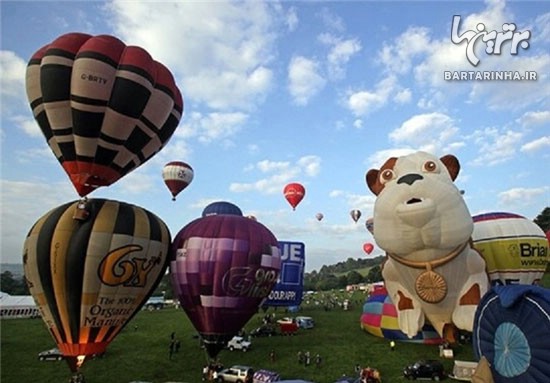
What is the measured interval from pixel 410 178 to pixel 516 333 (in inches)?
210

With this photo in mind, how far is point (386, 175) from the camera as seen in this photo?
13078 millimetres

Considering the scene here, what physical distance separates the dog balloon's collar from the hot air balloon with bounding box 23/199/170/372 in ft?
25.1

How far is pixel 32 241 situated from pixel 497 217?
15.0m

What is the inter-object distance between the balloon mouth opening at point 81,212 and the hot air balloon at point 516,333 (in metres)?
9.41

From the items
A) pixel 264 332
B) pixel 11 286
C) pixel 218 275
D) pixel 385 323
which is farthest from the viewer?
pixel 11 286

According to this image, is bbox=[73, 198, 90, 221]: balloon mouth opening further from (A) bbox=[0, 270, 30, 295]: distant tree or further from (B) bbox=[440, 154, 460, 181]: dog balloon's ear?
(A) bbox=[0, 270, 30, 295]: distant tree

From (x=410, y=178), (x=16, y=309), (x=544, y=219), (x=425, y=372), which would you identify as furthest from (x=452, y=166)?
(x=544, y=219)


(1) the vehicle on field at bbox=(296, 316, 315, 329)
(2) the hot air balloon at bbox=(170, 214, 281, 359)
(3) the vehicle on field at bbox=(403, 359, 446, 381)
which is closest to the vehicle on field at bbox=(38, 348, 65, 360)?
(2) the hot air balloon at bbox=(170, 214, 281, 359)

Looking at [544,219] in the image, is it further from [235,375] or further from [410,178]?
[235,375]

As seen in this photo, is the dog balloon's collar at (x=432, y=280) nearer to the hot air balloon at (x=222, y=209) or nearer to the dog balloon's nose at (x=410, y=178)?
the dog balloon's nose at (x=410, y=178)

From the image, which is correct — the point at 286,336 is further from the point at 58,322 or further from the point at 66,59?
the point at 66,59

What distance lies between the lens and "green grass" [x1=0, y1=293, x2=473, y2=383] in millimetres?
12406

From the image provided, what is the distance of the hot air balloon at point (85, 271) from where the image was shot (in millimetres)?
10531

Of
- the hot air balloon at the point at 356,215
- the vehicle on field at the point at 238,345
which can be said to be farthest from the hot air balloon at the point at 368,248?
the vehicle on field at the point at 238,345
